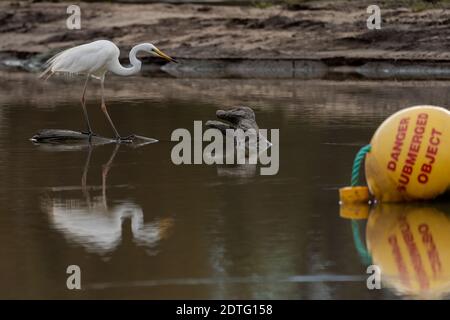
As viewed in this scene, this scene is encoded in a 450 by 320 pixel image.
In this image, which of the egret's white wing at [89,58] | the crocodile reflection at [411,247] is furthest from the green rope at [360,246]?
the egret's white wing at [89,58]

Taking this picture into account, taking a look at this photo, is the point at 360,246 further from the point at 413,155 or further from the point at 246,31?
the point at 246,31

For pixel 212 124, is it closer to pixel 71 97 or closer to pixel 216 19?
pixel 71 97

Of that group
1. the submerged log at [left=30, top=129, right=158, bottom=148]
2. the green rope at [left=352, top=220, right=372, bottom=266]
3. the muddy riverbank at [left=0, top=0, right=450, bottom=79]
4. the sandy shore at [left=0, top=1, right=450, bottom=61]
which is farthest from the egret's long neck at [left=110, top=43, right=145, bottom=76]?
the sandy shore at [left=0, top=1, right=450, bottom=61]

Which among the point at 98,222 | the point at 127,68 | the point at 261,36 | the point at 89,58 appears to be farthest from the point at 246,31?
the point at 98,222

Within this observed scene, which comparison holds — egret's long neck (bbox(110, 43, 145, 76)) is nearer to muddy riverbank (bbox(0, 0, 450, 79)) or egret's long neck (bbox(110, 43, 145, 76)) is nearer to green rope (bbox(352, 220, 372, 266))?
green rope (bbox(352, 220, 372, 266))

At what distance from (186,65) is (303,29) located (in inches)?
140

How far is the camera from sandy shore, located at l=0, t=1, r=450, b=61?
3306 centimetres

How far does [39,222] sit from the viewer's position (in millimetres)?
12125

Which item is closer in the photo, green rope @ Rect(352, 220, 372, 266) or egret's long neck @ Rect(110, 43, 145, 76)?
green rope @ Rect(352, 220, 372, 266)

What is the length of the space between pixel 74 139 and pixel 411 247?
810 centimetres

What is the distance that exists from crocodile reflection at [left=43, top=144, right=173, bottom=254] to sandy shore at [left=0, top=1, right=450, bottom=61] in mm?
19449

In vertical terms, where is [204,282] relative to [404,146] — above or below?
below
